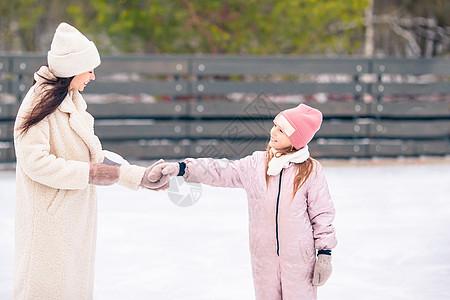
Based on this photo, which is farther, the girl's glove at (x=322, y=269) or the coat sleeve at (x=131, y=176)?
the coat sleeve at (x=131, y=176)

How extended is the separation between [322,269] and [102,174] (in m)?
0.89

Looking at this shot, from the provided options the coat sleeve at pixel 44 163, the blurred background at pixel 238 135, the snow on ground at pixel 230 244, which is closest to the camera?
the coat sleeve at pixel 44 163

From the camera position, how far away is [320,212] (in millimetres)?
2619

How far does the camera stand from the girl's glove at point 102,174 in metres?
2.56

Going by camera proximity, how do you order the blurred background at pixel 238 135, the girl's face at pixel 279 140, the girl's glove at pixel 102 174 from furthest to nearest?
the blurred background at pixel 238 135 < the girl's face at pixel 279 140 < the girl's glove at pixel 102 174

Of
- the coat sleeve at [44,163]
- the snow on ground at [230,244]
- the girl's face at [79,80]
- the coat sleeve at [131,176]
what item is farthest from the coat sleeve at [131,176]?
the snow on ground at [230,244]

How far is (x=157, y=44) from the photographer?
10.9 metres

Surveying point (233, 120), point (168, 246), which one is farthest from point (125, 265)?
point (233, 120)

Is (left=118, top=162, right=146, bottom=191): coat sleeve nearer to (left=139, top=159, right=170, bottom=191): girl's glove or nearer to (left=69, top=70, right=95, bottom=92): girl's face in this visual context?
(left=139, top=159, right=170, bottom=191): girl's glove

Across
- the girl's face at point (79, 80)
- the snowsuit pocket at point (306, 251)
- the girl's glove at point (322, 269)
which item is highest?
the girl's face at point (79, 80)

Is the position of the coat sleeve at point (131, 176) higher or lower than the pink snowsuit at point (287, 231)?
higher

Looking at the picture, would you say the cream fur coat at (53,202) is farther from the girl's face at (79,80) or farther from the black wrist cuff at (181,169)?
the black wrist cuff at (181,169)

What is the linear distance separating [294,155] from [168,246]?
7.99 ft

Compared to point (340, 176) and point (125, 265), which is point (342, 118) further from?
point (125, 265)
